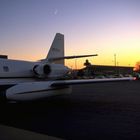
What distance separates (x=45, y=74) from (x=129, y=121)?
7.00 m

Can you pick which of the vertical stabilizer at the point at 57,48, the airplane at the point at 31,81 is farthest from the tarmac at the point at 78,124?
the vertical stabilizer at the point at 57,48

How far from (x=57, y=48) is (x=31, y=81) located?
4893 mm

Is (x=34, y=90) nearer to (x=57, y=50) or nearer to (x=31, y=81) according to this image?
(x=31, y=81)

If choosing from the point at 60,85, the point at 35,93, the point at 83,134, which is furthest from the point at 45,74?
the point at 83,134

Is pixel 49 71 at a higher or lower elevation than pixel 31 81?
higher

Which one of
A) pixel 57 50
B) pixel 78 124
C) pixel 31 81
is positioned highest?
pixel 57 50

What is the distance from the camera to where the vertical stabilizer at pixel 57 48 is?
1775 cm

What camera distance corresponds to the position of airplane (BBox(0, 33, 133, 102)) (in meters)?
10.6

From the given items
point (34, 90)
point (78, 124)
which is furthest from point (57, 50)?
point (78, 124)

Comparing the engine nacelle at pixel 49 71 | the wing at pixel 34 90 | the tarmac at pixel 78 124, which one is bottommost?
the tarmac at pixel 78 124

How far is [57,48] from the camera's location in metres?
18.2

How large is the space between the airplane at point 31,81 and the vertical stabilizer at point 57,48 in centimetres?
52

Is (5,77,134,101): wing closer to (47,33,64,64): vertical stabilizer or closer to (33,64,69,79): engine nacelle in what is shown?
(33,64,69,79): engine nacelle

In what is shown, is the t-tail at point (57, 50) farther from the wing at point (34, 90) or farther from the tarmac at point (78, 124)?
the tarmac at point (78, 124)
